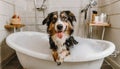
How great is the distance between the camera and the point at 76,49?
164cm

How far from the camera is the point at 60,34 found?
4.60ft

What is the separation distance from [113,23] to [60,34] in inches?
43.8

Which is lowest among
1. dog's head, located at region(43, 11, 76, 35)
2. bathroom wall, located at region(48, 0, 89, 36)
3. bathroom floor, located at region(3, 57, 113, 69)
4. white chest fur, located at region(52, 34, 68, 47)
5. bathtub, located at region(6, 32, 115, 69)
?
bathroom floor, located at region(3, 57, 113, 69)

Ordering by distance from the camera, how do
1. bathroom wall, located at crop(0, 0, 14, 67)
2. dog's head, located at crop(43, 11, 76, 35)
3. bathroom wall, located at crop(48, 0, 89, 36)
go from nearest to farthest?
dog's head, located at crop(43, 11, 76, 35), bathroom wall, located at crop(0, 0, 14, 67), bathroom wall, located at crop(48, 0, 89, 36)

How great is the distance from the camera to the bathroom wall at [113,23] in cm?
206

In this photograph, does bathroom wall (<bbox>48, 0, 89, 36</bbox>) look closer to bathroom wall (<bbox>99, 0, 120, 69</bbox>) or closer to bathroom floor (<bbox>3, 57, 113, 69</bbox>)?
bathroom wall (<bbox>99, 0, 120, 69</bbox>)

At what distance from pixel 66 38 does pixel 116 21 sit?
3.17 feet

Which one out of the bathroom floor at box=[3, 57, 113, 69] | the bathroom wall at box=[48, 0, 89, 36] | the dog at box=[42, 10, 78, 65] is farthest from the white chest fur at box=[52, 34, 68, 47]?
the bathroom wall at box=[48, 0, 89, 36]

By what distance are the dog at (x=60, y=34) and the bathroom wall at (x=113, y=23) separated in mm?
843

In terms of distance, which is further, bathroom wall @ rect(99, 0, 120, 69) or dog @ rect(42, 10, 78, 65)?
bathroom wall @ rect(99, 0, 120, 69)

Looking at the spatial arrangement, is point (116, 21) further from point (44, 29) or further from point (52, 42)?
point (44, 29)

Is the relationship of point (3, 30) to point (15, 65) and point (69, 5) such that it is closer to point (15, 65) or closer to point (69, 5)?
point (15, 65)

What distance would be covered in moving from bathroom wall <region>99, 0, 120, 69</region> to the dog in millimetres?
843

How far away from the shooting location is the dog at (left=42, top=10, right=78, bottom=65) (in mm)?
1395
